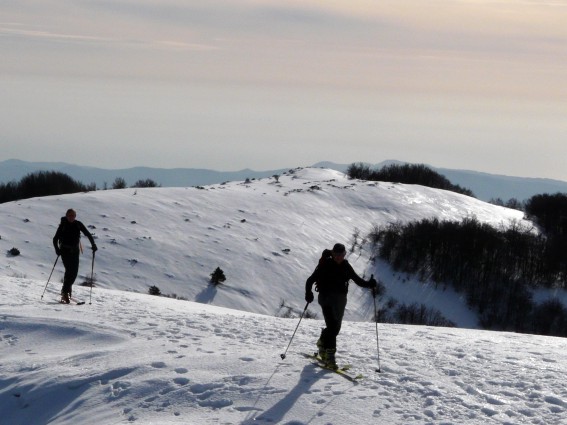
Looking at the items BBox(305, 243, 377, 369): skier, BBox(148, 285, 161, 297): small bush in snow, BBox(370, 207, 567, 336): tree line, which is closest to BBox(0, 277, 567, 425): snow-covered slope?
BBox(305, 243, 377, 369): skier

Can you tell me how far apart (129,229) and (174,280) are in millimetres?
6938

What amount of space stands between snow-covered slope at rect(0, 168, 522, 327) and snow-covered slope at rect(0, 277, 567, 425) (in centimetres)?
1931

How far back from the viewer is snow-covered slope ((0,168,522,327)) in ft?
133

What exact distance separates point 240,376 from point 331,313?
6.46 ft

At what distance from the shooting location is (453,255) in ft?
207

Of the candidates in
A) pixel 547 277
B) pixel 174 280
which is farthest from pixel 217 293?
pixel 547 277

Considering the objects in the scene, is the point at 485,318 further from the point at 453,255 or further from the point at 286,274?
the point at 286,274

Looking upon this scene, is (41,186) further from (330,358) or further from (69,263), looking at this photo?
(330,358)

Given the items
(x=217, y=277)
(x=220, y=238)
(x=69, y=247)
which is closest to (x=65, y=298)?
(x=69, y=247)

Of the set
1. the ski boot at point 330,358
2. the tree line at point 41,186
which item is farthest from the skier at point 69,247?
the tree line at point 41,186

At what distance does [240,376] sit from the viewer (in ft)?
36.1

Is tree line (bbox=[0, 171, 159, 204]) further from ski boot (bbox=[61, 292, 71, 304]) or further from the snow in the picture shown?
ski boot (bbox=[61, 292, 71, 304])

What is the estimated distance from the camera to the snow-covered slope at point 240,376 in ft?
32.4

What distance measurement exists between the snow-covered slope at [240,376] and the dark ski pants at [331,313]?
0.53m
